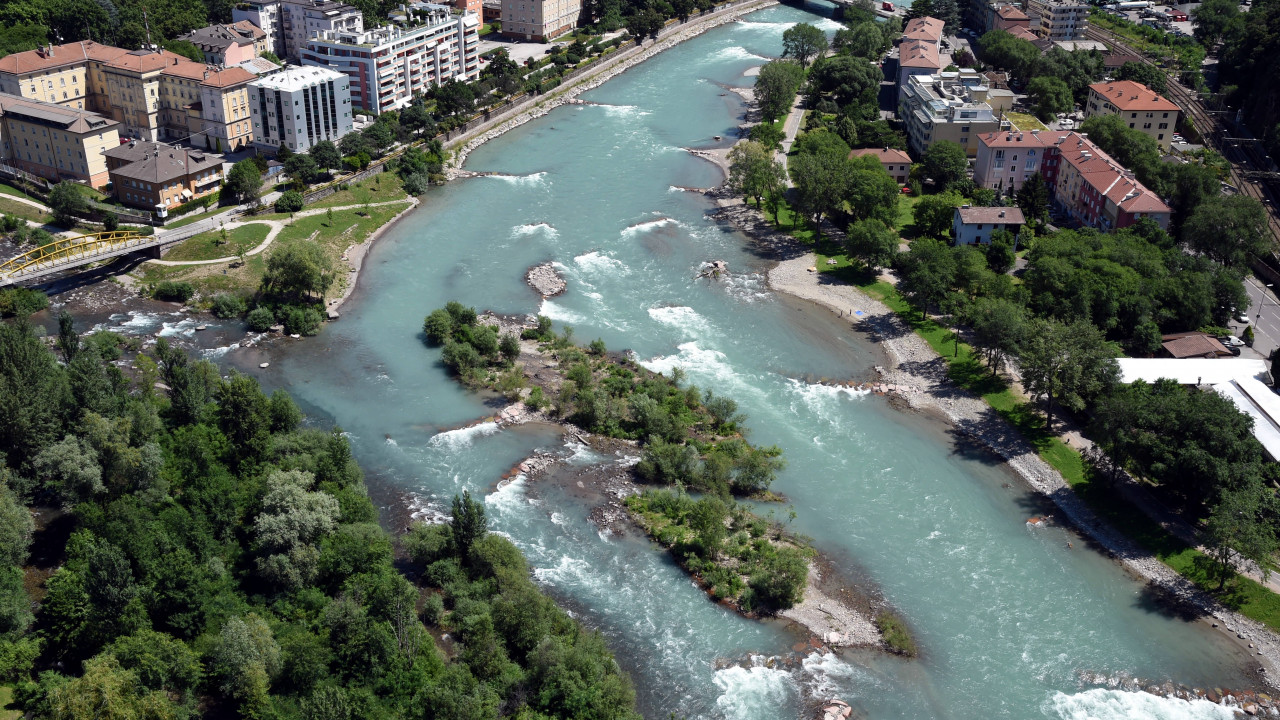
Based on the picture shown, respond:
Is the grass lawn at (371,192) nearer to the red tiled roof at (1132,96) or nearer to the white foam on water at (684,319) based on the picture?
the white foam on water at (684,319)

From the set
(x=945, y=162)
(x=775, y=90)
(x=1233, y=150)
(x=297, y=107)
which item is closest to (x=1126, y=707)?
(x=945, y=162)

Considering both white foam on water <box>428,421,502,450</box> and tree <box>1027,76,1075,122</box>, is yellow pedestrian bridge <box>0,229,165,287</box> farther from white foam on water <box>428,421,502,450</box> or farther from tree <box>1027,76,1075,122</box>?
tree <box>1027,76,1075,122</box>

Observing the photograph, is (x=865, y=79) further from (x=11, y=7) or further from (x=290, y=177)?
(x=11, y=7)

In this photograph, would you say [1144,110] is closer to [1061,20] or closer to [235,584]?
[1061,20]

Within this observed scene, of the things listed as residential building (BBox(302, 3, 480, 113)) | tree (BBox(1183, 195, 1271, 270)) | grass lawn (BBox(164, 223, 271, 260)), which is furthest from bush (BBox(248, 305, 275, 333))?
tree (BBox(1183, 195, 1271, 270))

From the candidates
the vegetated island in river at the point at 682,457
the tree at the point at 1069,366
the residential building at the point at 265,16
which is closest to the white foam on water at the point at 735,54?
the residential building at the point at 265,16
